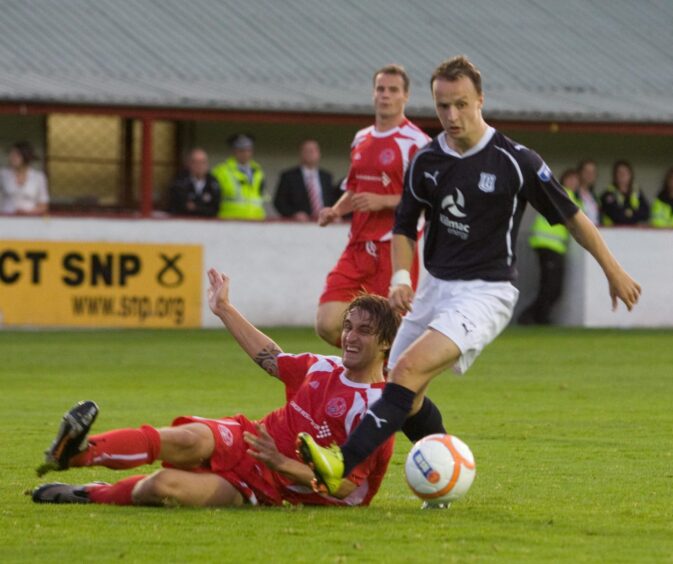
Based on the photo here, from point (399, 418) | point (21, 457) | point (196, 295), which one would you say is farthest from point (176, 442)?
point (196, 295)

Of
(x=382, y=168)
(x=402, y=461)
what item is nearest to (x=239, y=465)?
(x=402, y=461)

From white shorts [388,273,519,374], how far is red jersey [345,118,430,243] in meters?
3.96

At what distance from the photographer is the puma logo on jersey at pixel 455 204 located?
7.73 metres

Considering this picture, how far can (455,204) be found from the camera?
25.4 feet

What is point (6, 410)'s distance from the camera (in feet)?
39.1

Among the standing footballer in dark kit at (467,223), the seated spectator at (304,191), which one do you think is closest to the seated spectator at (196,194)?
the seated spectator at (304,191)

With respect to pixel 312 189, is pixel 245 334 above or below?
above

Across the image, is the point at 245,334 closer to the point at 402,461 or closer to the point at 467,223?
the point at 467,223

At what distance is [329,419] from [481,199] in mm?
1289

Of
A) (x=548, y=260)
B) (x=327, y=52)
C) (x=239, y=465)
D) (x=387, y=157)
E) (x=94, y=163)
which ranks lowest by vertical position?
(x=548, y=260)

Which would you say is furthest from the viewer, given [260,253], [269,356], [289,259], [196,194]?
[289,259]

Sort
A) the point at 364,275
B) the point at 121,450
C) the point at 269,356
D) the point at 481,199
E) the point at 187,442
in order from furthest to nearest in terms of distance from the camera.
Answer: the point at 364,275 < the point at 269,356 < the point at 481,199 < the point at 187,442 < the point at 121,450

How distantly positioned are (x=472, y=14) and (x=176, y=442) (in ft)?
62.6

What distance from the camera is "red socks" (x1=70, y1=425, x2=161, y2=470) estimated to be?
700 cm
